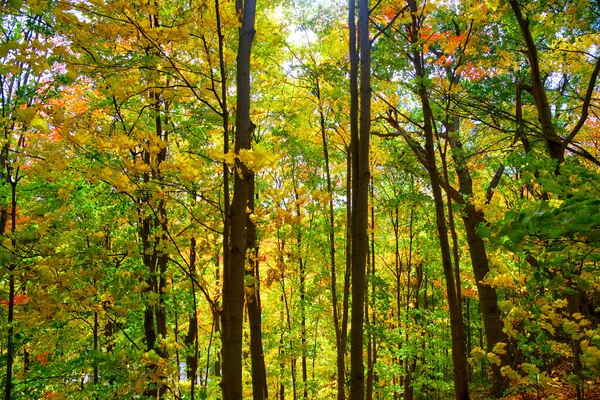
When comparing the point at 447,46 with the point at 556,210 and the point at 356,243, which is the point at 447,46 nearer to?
the point at 356,243

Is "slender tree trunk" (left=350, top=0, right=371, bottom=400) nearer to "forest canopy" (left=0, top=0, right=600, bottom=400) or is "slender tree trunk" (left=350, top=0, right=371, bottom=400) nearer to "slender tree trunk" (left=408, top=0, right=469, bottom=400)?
"forest canopy" (left=0, top=0, right=600, bottom=400)

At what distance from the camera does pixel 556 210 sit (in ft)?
3.36

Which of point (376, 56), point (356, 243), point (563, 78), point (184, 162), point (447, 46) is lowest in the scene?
point (356, 243)

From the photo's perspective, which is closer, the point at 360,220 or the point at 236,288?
the point at 236,288

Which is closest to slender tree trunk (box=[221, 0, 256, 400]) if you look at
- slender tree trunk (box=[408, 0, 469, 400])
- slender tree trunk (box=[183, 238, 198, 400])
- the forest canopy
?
the forest canopy

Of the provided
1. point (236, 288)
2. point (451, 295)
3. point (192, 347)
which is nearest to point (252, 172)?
point (236, 288)

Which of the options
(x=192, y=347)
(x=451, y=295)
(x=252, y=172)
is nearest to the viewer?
(x=252, y=172)

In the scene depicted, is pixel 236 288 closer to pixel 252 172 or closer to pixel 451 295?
pixel 252 172

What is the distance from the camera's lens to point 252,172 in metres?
2.08

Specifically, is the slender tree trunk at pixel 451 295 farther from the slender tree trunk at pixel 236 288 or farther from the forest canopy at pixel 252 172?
the slender tree trunk at pixel 236 288

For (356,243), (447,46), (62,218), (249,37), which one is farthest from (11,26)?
(447,46)

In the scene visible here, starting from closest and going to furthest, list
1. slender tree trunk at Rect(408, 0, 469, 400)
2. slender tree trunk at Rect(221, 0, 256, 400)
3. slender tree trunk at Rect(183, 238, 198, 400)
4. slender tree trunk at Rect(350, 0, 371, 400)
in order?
slender tree trunk at Rect(221, 0, 256, 400), slender tree trunk at Rect(350, 0, 371, 400), slender tree trunk at Rect(183, 238, 198, 400), slender tree trunk at Rect(408, 0, 469, 400)

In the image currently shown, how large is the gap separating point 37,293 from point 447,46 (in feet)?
17.1

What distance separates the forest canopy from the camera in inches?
84.4
